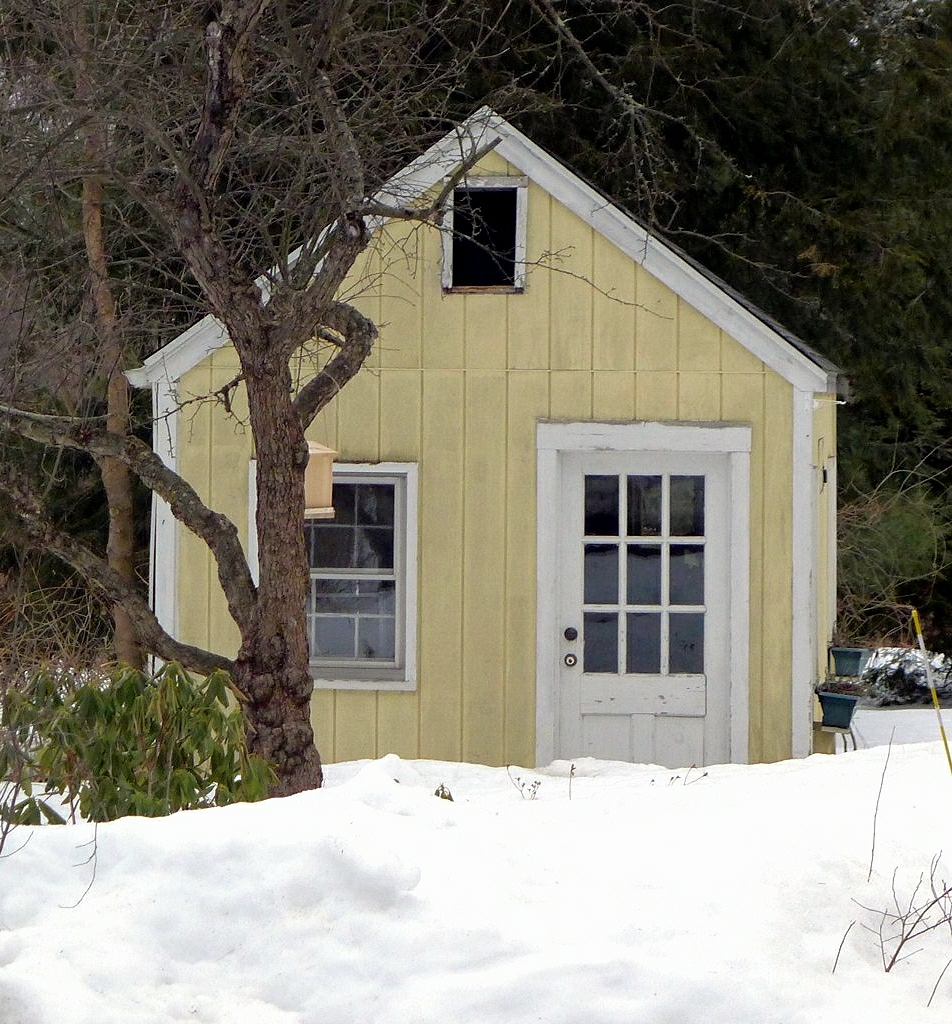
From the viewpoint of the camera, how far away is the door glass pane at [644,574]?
8.23 meters

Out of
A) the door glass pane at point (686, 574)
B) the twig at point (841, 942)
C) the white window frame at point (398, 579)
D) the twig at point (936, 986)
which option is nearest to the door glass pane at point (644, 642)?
the door glass pane at point (686, 574)

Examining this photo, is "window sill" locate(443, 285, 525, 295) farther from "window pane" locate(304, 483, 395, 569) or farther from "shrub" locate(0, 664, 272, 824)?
"shrub" locate(0, 664, 272, 824)

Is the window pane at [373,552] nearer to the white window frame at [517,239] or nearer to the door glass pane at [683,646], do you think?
the white window frame at [517,239]

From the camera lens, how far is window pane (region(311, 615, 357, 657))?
27.5ft

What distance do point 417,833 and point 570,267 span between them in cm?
449

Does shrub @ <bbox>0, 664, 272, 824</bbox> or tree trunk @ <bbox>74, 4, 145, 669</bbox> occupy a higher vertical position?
tree trunk @ <bbox>74, 4, 145, 669</bbox>

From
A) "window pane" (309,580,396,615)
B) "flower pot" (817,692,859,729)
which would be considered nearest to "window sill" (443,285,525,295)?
"window pane" (309,580,396,615)

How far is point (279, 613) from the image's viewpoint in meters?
6.22

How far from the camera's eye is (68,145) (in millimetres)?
9062

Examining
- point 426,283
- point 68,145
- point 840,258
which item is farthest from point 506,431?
point 840,258

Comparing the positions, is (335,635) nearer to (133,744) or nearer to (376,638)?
(376,638)

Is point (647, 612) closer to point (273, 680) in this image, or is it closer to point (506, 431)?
point (506, 431)

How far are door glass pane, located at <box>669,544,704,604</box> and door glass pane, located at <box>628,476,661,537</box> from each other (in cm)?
18

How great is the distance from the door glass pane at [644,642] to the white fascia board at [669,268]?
1584mm
